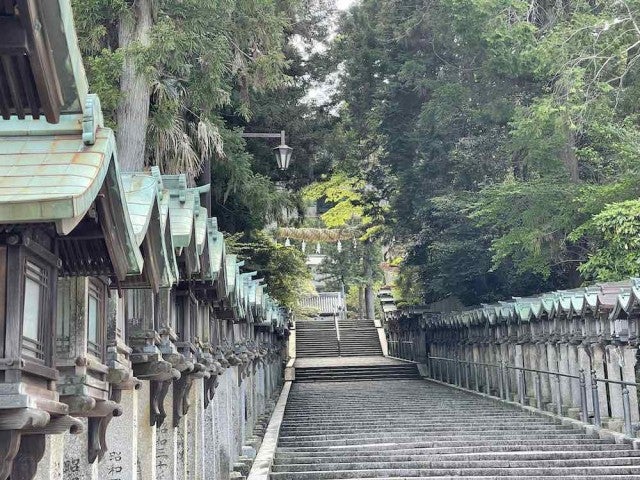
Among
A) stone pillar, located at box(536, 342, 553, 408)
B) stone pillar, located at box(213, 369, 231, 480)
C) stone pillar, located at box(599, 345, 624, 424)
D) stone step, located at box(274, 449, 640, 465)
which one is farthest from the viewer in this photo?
stone pillar, located at box(536, 342, 553, 408)

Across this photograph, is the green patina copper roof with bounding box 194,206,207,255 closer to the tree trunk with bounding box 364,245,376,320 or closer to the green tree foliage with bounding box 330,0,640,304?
the green tree foliage with bounding box 330,0,640,304

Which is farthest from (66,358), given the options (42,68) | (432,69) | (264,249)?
(432,69)

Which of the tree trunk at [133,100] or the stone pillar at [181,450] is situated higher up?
the tree trunk at [133,100]

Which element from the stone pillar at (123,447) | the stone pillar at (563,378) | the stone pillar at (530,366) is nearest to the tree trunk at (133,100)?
the stone pillar at (123,447)

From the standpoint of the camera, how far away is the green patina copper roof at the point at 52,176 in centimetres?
412

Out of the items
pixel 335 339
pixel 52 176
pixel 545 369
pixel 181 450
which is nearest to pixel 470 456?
pixel 545 369

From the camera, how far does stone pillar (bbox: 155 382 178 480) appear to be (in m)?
8.94

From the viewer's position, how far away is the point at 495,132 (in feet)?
87.1

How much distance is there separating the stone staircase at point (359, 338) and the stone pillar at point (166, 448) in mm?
35787

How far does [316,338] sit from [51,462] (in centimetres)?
4161

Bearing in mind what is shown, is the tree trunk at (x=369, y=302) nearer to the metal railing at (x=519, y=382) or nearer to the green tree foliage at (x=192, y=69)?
the metal railing at (x=519, y=382)

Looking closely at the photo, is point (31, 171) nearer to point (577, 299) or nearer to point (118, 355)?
point (118, 355)

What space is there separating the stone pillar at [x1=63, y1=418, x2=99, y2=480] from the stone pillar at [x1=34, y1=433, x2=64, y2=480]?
2.39 ft

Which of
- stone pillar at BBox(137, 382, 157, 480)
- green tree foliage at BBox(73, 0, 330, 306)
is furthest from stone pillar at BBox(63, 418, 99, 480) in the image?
green tree foliage at BBox(73, 0, 330, 306)
